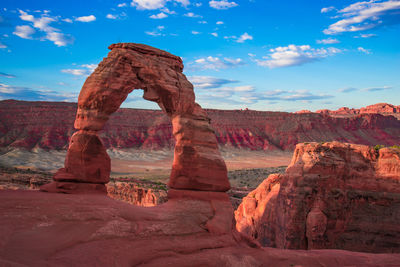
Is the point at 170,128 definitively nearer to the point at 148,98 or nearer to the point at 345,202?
the point at 345,202

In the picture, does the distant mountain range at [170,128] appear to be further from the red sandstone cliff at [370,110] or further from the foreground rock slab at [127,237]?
the foreground rock slab at [127,237]

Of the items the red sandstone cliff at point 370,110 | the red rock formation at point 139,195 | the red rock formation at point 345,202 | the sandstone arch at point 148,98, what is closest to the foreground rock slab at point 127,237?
the sandstone arch at point 148,98

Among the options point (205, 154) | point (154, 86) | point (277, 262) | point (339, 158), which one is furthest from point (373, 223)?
point (154, 86)

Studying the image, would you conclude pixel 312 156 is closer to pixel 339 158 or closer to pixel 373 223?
pixel 339 158

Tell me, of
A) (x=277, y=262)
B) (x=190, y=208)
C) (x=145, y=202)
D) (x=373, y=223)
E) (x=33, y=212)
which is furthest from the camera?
(x=145, y=202)

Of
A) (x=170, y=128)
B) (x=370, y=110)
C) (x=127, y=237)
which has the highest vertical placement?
(x=370, y=110)

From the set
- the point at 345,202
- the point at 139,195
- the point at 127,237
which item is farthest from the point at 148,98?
the point at 139,195
